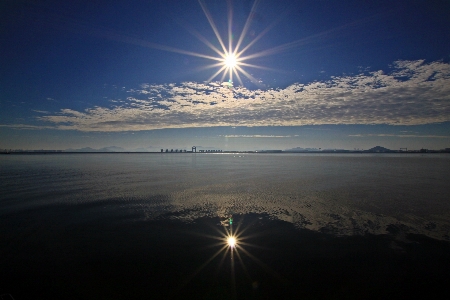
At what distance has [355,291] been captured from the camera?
20.2 ft

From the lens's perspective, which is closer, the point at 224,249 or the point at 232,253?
the point at 232,253

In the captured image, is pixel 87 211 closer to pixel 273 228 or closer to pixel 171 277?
pixel 171 277

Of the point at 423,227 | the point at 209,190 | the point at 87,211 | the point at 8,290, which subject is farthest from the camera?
the point at 209,190

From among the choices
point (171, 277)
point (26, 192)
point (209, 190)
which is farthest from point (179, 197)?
point (26, 192)

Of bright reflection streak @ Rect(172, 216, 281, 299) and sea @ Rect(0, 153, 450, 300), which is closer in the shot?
sea @ Rect(0, 153, 450, 300)

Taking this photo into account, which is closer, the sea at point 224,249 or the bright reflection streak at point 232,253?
the sea at point 224,249

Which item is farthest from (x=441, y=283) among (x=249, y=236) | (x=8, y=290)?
(x=8, y=290)

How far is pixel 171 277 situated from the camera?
6.76 meters

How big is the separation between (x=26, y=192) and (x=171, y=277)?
61.0 ft

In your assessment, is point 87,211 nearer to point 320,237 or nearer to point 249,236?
point 249,236

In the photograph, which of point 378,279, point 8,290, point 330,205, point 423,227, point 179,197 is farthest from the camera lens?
point 179,197

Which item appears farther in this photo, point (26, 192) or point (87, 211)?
point (26, 192)

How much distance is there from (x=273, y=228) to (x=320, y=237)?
6.96 feet

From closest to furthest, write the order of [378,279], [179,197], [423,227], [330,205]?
[378,279] < [423,227] < [330,205] < [179,197]
